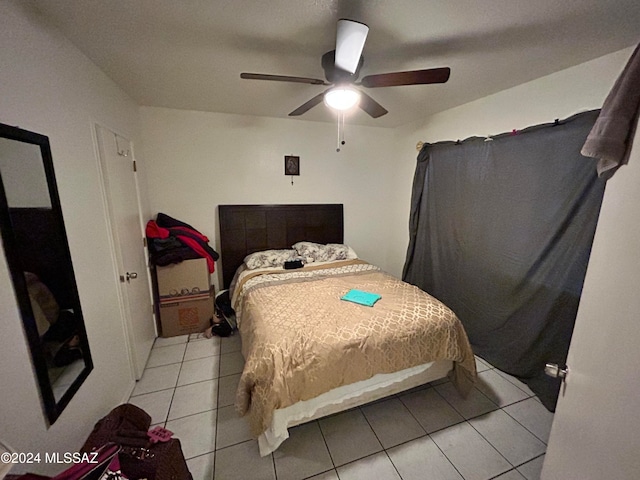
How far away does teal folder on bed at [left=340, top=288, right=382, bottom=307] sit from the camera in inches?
76.8

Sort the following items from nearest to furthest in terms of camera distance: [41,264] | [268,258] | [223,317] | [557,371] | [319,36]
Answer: [557,371] → [41,264] → [319,36] → [223,317] → [268,258]

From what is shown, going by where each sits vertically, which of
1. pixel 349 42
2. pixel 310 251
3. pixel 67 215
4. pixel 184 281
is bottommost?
pixel 184 281

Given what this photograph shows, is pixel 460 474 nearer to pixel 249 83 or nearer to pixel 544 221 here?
pixel 544 221

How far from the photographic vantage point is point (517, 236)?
2096 mm

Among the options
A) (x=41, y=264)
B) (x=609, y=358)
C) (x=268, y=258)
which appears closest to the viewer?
(x=609, y=358)

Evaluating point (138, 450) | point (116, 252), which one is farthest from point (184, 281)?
point (138, 450)

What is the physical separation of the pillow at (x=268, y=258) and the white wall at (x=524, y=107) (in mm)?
1712

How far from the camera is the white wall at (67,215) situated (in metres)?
0.93

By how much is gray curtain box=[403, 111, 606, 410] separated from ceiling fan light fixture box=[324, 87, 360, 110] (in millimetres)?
1446

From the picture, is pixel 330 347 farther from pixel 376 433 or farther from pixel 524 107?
pixel 524 107

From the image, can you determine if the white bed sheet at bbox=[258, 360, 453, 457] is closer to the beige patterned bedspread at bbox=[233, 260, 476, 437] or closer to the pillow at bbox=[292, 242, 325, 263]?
the beige patterned bedspread at bbox=[233, 260, 476, 437]

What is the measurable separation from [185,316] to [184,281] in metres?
0.39

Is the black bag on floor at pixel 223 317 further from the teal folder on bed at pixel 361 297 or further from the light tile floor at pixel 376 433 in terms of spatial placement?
the teal folder on bed at pixel 361 297

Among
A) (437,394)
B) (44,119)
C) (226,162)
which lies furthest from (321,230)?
(44,119)
